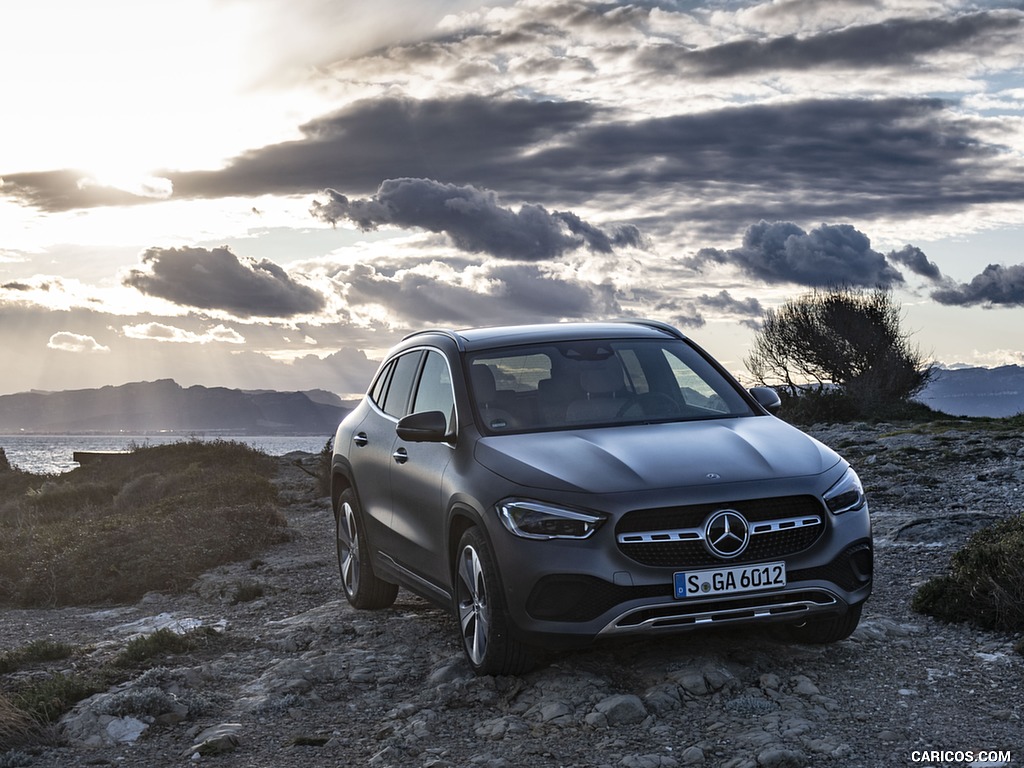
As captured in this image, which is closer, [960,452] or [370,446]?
[370,446]

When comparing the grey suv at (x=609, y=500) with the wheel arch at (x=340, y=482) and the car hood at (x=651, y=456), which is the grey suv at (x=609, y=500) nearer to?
the car hood at (x=651, y=456)

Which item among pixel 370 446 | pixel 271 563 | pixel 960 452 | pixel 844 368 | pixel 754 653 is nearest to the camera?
pixel 754 653

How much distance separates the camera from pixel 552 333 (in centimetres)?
738

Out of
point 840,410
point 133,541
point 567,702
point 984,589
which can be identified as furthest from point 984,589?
point 840,410

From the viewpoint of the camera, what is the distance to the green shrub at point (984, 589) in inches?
274

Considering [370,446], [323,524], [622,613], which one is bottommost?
[323,524]

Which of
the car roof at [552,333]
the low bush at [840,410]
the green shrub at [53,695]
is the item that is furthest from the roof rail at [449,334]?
the low bush at [840,410]

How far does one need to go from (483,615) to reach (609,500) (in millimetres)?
1076

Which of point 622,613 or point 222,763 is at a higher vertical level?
point 622,613

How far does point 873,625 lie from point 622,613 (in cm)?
240

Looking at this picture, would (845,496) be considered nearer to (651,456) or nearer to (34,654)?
(651,456)

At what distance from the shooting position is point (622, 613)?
550cm

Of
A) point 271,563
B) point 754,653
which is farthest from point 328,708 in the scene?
point 271,563

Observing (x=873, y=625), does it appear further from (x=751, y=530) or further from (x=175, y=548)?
(x=175, y=548)
